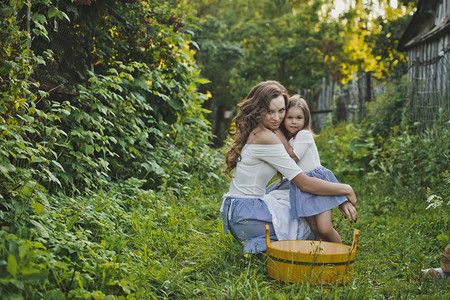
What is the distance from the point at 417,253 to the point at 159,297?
Answer: 6.76 ft

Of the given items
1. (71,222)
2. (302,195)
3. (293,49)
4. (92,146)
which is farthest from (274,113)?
(293,49)

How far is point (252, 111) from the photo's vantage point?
365 centimetres

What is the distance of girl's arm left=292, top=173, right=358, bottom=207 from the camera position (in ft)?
11.1

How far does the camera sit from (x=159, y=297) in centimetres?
278

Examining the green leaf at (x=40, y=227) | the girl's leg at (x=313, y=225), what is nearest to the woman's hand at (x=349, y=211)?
the girl's leg at (x=313, y=225)

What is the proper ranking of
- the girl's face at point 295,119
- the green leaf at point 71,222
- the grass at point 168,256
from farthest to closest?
1. the girl's face at point 295,119
2. the green leaf at point 71,222
3. the grass at point 168,256

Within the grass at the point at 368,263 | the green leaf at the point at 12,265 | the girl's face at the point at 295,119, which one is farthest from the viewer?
the girl's face at the point at 295,119

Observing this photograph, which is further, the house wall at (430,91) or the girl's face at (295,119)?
the house wall at (430,91)

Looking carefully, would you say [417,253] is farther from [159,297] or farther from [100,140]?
[100,140]

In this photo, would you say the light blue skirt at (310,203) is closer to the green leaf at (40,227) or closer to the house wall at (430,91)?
the green leaf at (40,227)

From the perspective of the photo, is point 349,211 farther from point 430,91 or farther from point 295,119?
point 430,91

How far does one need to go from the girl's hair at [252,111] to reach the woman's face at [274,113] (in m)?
0.02

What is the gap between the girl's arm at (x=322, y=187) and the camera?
339 cm

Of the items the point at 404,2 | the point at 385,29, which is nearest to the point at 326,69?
the point at 385,29
